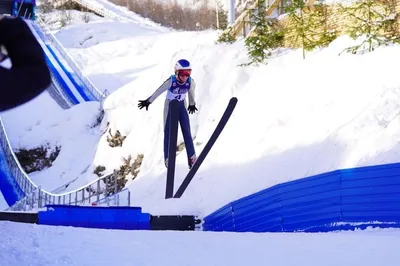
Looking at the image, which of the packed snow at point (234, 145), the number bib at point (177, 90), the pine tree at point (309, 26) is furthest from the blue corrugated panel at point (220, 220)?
the pine tree at point (309, 26)

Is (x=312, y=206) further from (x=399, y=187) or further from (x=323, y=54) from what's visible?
(x=323, y=54)

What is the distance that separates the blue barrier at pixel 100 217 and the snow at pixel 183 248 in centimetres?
Result: 216

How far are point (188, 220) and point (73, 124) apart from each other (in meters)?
10.6

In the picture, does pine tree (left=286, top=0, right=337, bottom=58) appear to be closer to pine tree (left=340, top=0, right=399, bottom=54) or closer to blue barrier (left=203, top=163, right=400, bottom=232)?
pine tree (left=340, top=0, right=399, bottom=54)

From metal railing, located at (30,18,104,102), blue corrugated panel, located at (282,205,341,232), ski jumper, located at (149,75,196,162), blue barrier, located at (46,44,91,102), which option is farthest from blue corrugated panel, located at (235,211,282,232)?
blue barrier, located at (46,44,91,102)

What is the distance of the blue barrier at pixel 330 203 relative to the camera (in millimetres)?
4547

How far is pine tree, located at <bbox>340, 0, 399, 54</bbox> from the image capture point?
8.51 metres

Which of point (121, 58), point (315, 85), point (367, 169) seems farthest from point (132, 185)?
point (121, 58)

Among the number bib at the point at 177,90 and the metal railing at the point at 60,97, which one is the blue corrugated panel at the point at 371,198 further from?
the metal railing at the point at 60,97

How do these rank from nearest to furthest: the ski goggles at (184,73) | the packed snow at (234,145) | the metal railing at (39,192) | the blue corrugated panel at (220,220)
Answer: the packed snow at (234,145)
the blue corrugated panel at (220,220)
the ski goggles at (184,73)
the metal railing at (39,192)

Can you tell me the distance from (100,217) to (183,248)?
3198mm

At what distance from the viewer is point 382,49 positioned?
8172 mm

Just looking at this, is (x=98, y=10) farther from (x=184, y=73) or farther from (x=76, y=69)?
(x=184, y=73)

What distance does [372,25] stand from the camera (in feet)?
28.6
